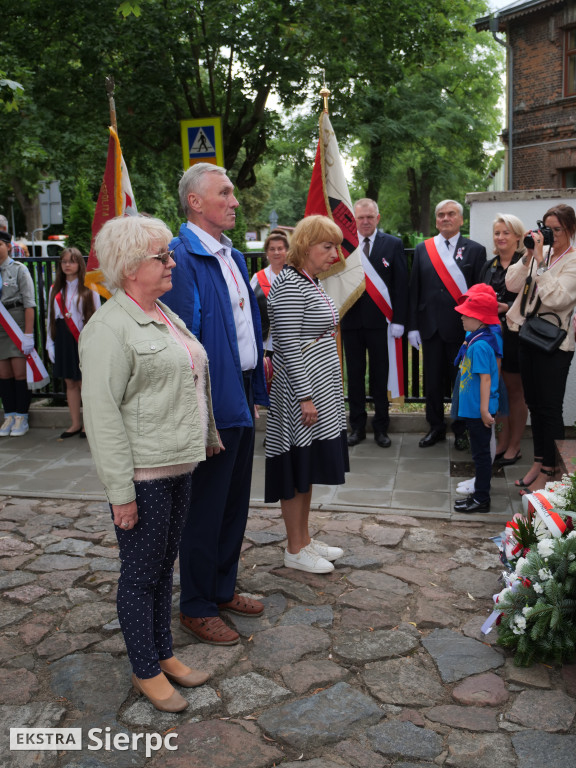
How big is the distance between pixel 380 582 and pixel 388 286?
140 inches

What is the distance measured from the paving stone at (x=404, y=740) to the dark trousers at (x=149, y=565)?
2.96 feet

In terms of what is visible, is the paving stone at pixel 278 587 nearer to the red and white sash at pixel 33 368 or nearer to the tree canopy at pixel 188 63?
the red and white sash at pixel 33 368

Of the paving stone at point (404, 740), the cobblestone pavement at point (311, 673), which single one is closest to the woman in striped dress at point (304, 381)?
the cobblestone pavement at point (311, 673)

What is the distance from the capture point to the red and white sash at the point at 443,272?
6988 millimetres

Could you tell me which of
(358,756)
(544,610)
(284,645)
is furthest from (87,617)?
(544,610)

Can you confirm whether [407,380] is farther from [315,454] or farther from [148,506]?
[148,506]

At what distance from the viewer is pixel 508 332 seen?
6.53 m

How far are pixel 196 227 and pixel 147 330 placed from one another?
87cm

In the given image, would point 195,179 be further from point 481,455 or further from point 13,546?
point 481,455

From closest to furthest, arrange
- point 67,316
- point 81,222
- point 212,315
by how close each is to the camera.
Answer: point 212,315
point 67,316
point 81,222

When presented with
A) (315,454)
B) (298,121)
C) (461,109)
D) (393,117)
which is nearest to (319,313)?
A: (315,454)

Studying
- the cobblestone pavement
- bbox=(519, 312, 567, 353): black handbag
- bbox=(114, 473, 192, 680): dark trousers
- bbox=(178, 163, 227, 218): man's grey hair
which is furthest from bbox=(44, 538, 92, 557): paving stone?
bbox=(519, 312, 567, 353): black handbag

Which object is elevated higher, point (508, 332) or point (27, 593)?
point (508, 332)

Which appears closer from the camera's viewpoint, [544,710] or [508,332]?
[544,710]
